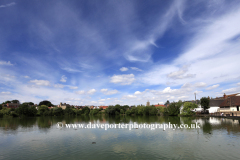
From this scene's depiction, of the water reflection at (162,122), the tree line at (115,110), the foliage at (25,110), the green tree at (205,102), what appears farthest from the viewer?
the foliage at (25,110)

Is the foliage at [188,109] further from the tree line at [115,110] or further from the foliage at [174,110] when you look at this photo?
the foliage at [174,110]

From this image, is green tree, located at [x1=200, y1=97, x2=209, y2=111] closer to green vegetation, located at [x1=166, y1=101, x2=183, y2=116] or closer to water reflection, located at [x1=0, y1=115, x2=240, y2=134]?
→ green vegetation, located at [x1=166, y1=101, x2=183, y2=116]

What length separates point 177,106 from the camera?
94.3 meters

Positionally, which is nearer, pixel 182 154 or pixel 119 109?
pixel 182 154

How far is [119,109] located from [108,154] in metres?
118

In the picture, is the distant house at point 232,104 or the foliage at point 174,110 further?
the foliage at point 174,110

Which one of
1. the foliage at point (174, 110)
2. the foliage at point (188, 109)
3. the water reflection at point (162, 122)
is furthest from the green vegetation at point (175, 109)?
the water reflection at point (162, 122)

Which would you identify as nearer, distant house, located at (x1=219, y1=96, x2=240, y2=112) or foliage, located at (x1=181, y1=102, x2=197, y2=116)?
distant house, located at (x1=219, y1=96, x2=240, y2=112)

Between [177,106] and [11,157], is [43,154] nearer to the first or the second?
[11,157]

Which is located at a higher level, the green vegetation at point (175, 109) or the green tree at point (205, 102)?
the green tree at point (205, 102)

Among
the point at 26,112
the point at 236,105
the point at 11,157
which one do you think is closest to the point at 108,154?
the point at 11,157

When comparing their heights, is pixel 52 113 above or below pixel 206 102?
below

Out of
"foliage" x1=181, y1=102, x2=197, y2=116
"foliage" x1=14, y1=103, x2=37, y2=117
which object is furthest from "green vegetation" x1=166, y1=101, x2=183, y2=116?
"foliage" x1=14, y1=103, x2=37, y2=117

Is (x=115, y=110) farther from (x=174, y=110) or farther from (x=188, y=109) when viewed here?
(x=188, y=109)
